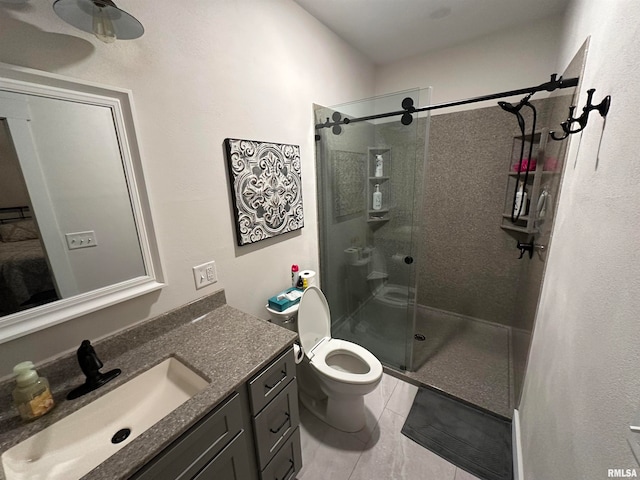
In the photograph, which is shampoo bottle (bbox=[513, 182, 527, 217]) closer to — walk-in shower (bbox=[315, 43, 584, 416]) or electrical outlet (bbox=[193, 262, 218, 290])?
walk-in shower (bbox=[315, 43, 584, 416])

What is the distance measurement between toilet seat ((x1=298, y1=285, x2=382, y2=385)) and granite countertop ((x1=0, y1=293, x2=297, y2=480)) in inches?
18.6

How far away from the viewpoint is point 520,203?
202 centimetres

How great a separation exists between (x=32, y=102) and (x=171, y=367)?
41.0 inches

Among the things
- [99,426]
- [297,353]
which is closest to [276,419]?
[297,353]

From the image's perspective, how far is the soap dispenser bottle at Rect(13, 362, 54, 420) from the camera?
0.73m

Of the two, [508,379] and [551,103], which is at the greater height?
[551,103]

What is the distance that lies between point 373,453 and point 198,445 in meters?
1.15

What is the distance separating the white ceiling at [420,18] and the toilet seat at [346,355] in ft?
7.63

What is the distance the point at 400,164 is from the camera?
1.83m

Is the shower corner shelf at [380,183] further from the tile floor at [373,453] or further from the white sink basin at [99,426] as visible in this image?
the white sink basin at [99,426]

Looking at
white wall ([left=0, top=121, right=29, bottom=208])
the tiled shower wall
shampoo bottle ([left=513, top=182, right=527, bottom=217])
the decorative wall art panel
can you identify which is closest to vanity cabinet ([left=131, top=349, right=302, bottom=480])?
the decorative wall art panel

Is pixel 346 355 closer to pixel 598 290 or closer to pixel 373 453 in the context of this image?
pixel 373 453

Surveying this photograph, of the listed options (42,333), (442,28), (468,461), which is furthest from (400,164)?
(42,333)

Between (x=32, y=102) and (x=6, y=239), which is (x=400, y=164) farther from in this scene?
(x=6, y=239)
